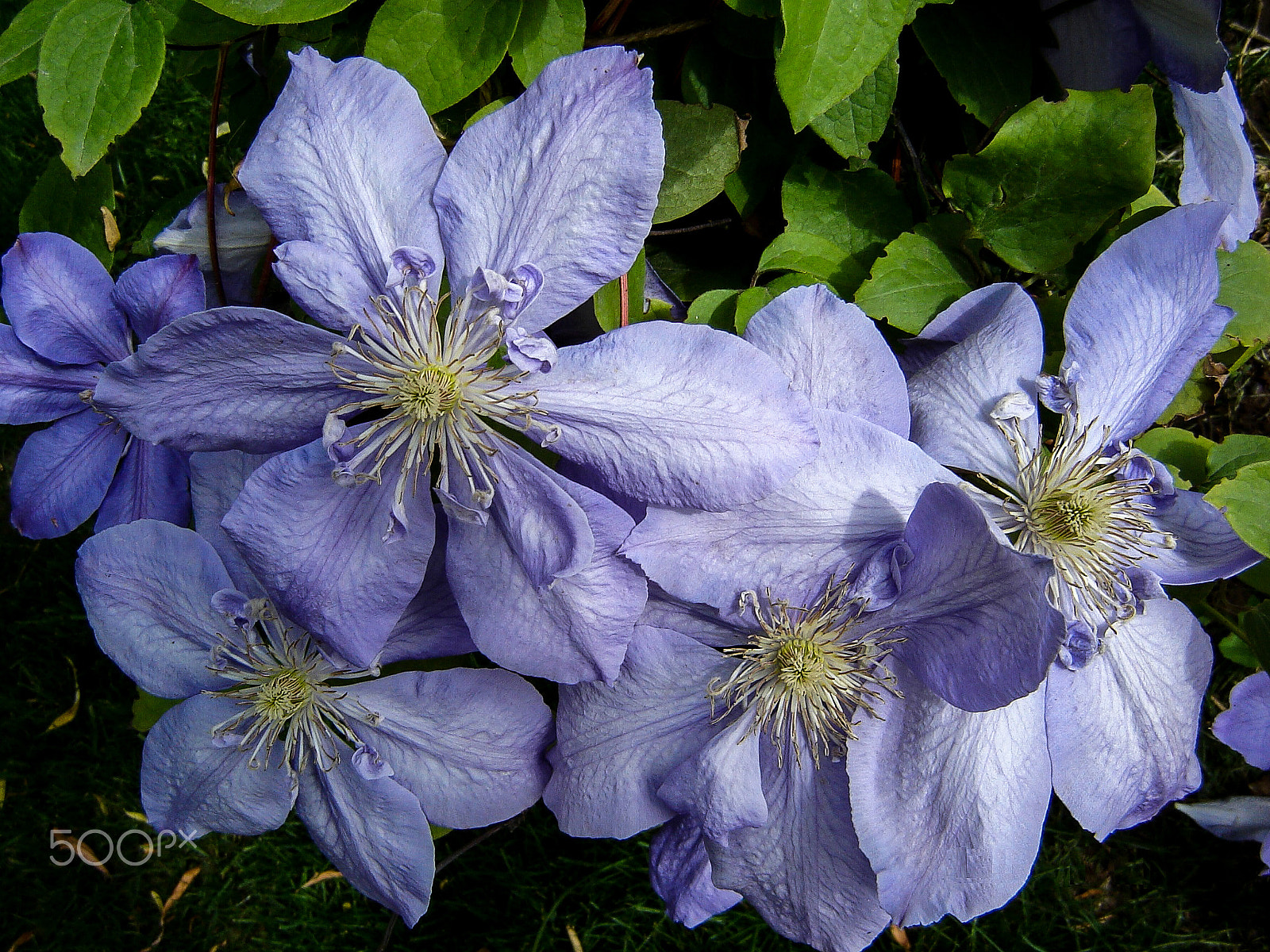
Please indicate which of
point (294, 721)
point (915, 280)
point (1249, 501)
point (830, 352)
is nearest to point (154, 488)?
point (294, 721)

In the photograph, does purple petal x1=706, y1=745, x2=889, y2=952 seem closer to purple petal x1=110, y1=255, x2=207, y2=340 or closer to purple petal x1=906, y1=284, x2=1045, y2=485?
purple petal x1=906, y1=284, x2=1045, y2=485

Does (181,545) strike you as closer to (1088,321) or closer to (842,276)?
(842,276)

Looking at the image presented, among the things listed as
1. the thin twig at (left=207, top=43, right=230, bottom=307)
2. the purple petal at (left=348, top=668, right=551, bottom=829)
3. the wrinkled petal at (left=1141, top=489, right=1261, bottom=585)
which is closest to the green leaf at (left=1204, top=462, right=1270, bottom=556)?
the wrinkled petal at (left=1141, top=489, right=1261, bottom=585)

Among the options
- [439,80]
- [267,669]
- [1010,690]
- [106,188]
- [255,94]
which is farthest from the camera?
[255,94]

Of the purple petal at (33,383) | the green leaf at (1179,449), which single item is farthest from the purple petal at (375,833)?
the green leaf at (1179,449)

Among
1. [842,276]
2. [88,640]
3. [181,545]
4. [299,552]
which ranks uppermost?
[842,276]

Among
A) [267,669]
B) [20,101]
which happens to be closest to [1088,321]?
[267,669]

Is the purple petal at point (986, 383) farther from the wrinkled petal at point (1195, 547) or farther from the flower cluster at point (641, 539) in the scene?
the wrinkled petal at point (1195, 547)
